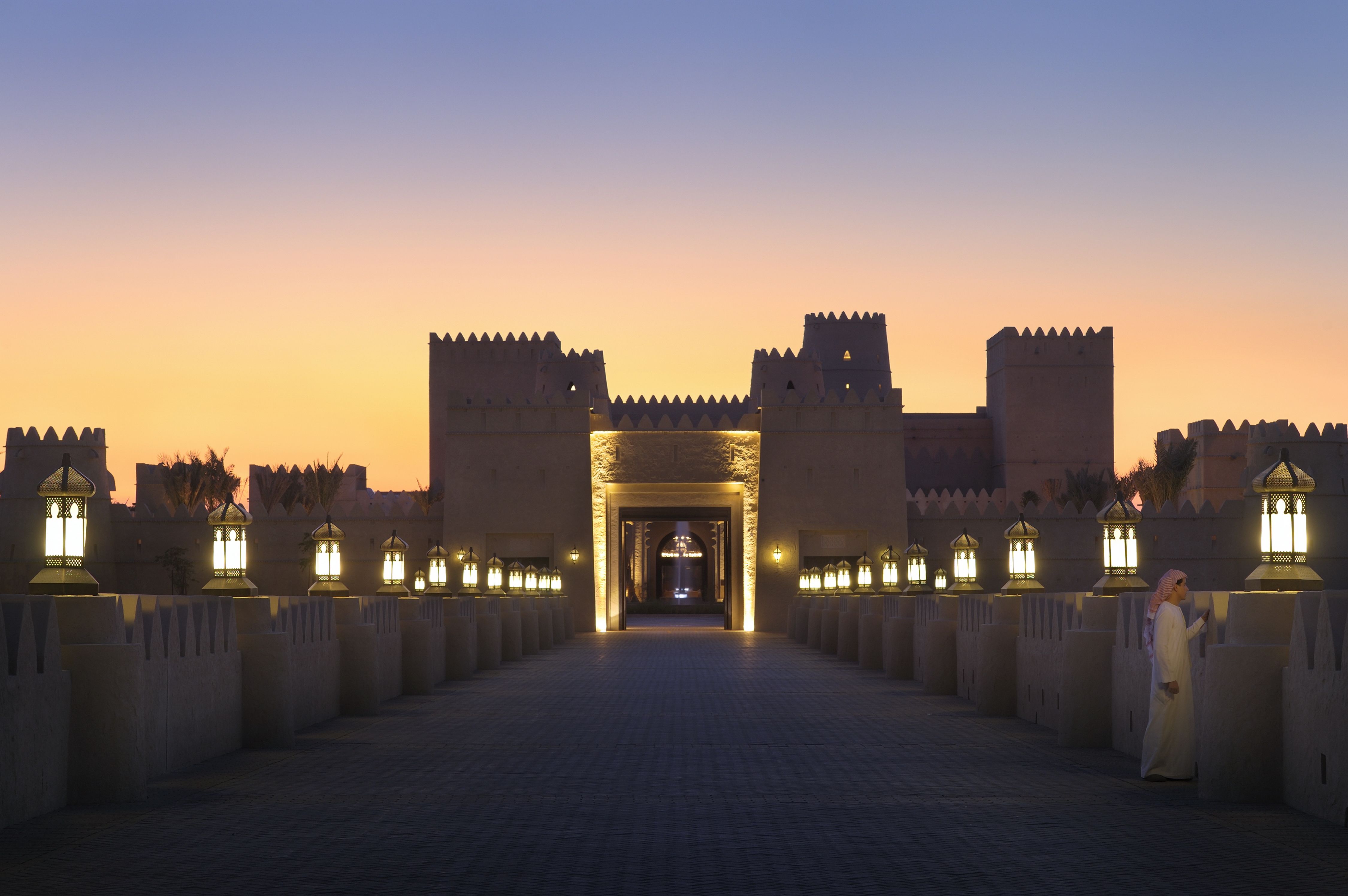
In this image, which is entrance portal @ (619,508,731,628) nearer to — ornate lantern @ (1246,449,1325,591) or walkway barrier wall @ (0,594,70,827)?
ornate lantern @ (1246,449,1325,591)

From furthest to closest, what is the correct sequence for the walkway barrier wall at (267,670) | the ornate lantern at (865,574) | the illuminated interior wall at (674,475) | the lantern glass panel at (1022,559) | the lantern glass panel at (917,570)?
the illuminated interior wall at (674,475), the ornate lantern at (865,574), the lantern glass panel at (917,570), the lantern glass panel at (1022,559), the walkway barrier wall at (267,670)

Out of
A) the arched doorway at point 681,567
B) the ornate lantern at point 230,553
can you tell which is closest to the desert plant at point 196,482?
the arched doorway at point 681,567

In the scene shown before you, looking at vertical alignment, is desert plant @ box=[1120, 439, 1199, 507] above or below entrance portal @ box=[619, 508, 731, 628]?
above

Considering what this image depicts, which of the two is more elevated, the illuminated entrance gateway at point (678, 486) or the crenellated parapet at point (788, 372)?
the crenellated parapet at point (788, 372)

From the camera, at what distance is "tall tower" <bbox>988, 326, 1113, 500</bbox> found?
6756cm

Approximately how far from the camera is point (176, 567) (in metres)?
45.1

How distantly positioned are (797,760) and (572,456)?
1323 inches

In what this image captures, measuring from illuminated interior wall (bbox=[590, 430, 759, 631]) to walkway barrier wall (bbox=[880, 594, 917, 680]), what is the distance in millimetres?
22284

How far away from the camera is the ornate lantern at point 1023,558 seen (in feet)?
48.9

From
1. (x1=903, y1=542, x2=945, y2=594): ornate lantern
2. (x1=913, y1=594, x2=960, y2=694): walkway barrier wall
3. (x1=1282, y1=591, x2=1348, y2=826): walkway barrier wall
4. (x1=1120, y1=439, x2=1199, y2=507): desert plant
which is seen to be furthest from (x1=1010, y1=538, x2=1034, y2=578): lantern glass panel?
(x1=1120, y1=439, x2=1199, y2=507): desert plant

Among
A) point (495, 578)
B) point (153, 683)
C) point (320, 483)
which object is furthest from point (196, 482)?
point (153, 683)

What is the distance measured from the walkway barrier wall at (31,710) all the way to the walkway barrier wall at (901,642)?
13.2 meters

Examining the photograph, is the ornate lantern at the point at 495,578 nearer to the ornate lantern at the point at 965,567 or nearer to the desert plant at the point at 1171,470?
the ornate lantern at the point at 965,567

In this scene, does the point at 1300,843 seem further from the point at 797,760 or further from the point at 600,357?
the point at 600,357
